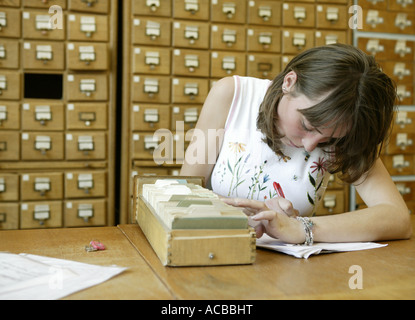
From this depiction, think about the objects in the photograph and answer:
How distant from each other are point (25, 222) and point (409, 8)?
2.99 meters

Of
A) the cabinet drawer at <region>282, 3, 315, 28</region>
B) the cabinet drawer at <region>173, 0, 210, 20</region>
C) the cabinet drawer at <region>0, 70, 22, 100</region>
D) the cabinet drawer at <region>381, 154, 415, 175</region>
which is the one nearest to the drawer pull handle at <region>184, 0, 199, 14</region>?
the cabinet drawer at <region>173, 0, 210, 20</region>

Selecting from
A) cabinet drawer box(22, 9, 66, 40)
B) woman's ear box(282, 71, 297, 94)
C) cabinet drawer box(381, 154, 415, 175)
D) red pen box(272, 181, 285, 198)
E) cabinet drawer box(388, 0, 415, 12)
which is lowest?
cabinet drawer box(381, 154, 415, 175)

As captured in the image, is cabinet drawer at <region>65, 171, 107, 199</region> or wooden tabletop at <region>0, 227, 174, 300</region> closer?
wooden tabletop at <region>0, 227, 174, 300</region>

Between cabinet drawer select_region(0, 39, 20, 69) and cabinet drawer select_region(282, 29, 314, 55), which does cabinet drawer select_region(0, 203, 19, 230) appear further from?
cabinet drawer select_region(282, 29, 314, 55)

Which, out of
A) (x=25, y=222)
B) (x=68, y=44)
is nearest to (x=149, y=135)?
(x=68, y=44)

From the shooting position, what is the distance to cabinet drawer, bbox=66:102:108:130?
9.27ft

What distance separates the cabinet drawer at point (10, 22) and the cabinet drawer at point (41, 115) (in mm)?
406

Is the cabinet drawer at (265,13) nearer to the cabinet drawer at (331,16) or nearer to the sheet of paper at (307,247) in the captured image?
the cabinet drawer at (331,16)

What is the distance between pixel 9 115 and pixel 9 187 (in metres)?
0.42

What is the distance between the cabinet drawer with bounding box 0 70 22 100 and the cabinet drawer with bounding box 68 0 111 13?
1.71 feet

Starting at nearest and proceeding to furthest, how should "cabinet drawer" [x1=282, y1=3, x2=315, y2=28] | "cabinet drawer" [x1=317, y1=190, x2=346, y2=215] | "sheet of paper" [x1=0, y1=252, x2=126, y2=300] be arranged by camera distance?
"sheet of paper" [x1=0, y1=252, x2=126, y2=300], "cabinet drawer" [x1=282, y1=3, x2=315, y2=28], "cabinet drawer" [x1=317, y1=190, x2=346, y2=215]

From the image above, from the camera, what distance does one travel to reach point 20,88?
2756 millimetres

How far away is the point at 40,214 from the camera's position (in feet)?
9.15

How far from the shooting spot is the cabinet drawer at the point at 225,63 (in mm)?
2996
